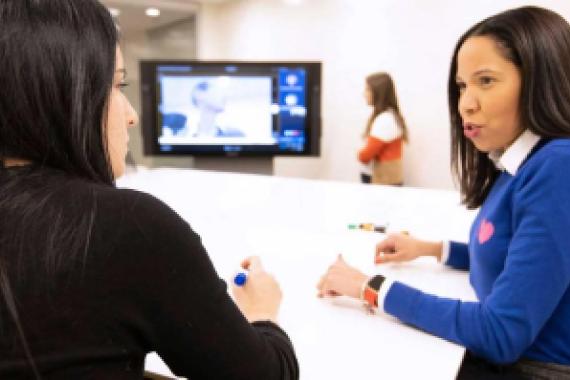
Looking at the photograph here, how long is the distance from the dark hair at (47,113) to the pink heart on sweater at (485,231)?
2.48ft

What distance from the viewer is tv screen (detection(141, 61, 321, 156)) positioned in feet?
9.46

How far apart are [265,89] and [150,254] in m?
2.48

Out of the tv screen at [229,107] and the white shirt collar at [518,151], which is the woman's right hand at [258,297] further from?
the tv screen at [229,107]

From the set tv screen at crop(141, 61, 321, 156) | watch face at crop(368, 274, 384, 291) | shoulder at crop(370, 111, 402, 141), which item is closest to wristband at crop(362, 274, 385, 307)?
watch face at crop(368, 274, 384, 291)

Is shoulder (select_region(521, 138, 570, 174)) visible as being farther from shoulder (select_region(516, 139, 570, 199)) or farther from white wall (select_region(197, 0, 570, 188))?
white wall (select_region(197, 0, 570, 188))

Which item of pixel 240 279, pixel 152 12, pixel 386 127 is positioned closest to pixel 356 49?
pixel 386 127

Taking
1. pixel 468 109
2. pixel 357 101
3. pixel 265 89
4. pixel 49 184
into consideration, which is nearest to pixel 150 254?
pixel 49 184

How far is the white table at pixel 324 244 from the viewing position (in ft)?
2.91

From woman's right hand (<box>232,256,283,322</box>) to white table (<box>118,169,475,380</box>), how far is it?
0.10m

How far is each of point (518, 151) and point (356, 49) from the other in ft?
11.2

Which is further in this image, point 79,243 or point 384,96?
point 384,96

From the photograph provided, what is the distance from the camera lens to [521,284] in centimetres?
85

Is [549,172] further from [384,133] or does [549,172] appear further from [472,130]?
[384,133]

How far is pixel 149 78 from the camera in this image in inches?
114
